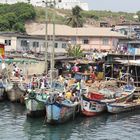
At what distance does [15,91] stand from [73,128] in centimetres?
1126

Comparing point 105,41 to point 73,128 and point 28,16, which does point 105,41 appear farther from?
point 73,128

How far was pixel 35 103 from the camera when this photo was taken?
39.3 meters

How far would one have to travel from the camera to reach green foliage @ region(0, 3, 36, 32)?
3775 inches

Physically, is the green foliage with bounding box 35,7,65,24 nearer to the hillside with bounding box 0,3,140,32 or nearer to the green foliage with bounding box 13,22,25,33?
the hillside with bounding box 0,3,140,32

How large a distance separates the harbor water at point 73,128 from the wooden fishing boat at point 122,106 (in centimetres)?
51

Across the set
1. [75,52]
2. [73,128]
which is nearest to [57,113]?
[73,128]

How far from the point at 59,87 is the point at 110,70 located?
15.2m

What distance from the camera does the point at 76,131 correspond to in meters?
36.8

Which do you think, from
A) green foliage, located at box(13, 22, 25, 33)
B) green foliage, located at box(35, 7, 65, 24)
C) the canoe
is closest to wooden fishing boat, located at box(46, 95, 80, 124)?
the canoe

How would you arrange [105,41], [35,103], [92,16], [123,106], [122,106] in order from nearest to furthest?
[35,103] → [122,106] → [123,106] → [105,41] → [92,16]

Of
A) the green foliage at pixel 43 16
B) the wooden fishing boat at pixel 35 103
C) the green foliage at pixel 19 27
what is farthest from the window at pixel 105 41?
the wooden fishing boat at pixel 35 103

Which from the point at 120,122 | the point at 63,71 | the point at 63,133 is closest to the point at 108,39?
the point at 63,71

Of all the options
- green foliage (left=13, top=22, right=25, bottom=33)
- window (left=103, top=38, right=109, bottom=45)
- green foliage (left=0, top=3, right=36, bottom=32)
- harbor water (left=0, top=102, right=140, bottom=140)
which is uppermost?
green foliage (left=0, top=3, right=36, bottom=32)

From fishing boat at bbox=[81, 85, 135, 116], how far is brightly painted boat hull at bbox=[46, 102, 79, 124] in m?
2.65
